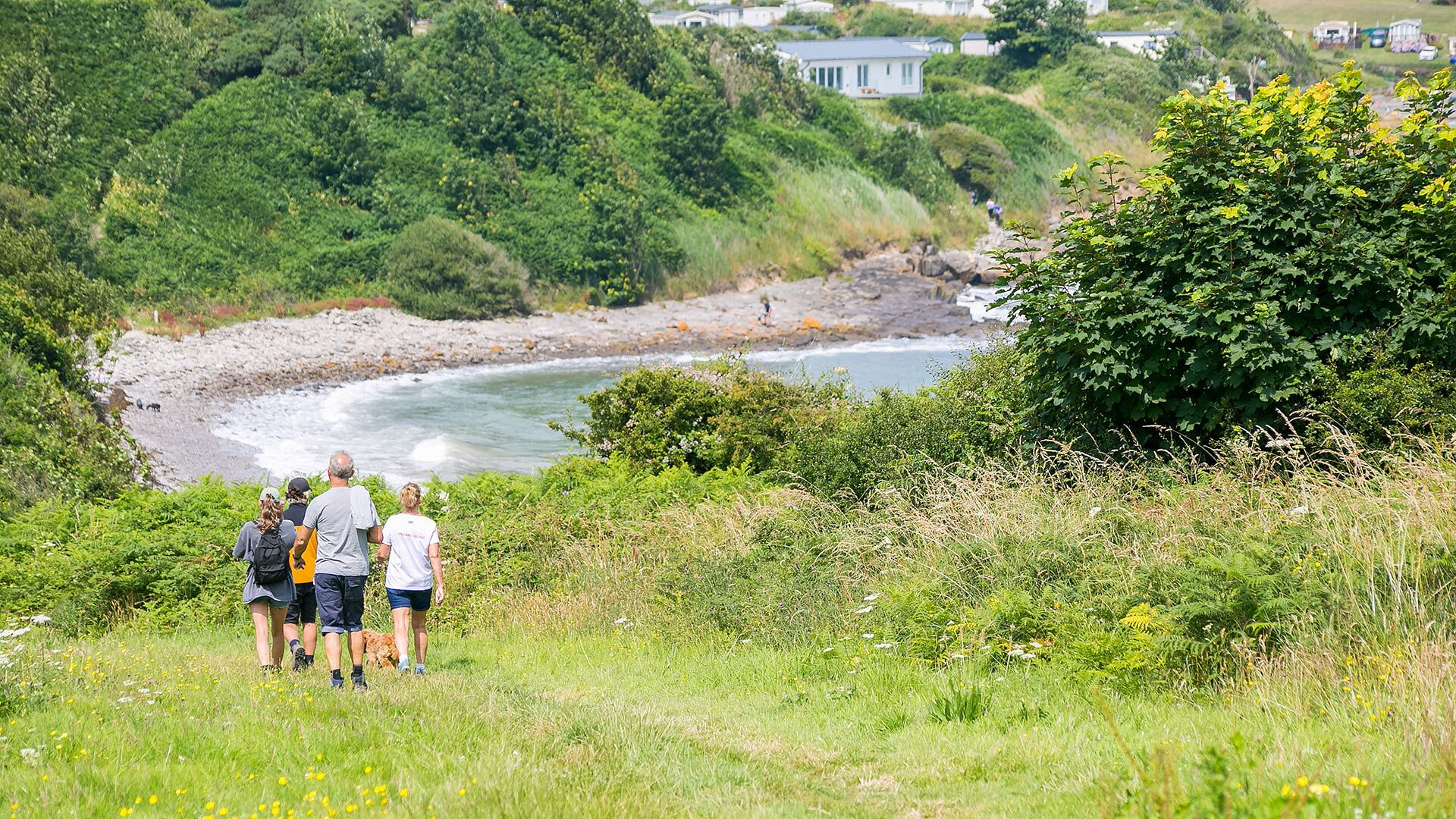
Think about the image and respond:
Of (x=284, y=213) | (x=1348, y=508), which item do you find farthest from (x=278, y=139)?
(x=1348, y=508)

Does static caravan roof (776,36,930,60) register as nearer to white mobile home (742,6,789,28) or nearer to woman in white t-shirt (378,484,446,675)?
white mobile home (742,6,789,28)

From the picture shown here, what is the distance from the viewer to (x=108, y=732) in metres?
5.99

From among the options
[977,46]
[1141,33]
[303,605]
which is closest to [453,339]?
[303,605]

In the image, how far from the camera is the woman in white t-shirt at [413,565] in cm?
938

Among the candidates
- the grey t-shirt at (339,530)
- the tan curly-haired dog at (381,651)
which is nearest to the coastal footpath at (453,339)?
the tan curly-haired dog at (381,651)

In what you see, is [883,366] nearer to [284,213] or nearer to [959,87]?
[284,213]

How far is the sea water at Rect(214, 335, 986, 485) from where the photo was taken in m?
30.0

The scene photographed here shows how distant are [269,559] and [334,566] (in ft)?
3.28

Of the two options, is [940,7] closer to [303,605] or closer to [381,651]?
[381,651]

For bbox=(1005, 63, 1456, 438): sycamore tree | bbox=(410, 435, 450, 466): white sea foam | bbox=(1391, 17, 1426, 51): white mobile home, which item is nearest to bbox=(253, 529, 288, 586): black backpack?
bbox=(1005, 63, 1456, 438): sycamore tree

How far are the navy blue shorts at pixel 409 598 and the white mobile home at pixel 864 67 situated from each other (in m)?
81.4

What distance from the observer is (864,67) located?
294 feet

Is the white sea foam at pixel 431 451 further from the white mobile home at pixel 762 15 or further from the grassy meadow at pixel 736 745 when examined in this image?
the white mobile home at pixel 762 15

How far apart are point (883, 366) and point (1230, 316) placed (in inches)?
1319
